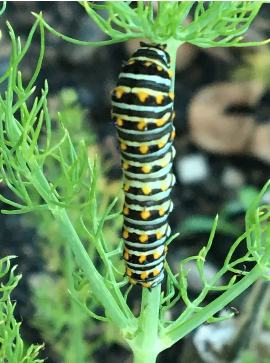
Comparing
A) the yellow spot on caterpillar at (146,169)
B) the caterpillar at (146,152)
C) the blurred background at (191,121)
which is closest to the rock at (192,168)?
the blurred background at (191,121)

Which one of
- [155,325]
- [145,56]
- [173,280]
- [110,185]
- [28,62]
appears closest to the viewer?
[145,56]

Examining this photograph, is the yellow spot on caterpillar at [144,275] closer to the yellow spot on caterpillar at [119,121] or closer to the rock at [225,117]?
the yellow spot on caterpillar at [119,121]

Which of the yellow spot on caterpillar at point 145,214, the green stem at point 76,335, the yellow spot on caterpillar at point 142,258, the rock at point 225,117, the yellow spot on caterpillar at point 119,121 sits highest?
the yellow spot on caterpillar at point 119,121

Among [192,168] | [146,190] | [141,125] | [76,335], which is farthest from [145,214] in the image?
[192,168]

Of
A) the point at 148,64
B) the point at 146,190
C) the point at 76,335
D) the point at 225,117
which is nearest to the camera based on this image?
the point at 148,64

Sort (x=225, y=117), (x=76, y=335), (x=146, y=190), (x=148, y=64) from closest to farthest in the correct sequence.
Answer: (x=148, y=64)
(x=146, y=190)
(x=76, y=335)
(x=225, y=117)

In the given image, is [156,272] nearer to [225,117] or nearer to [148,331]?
[148,331]

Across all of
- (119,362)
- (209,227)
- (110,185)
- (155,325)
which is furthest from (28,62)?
(155,325)

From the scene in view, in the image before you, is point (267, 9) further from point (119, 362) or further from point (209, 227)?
point (119, 362)
